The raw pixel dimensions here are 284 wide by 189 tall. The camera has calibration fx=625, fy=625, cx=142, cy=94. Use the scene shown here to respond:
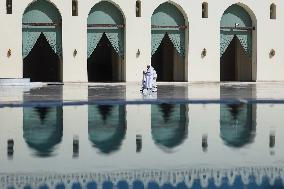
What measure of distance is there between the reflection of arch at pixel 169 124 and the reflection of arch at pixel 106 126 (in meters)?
0.63

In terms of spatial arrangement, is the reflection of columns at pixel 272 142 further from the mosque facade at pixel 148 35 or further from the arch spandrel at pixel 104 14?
the arch spandrel at pixel 104 14

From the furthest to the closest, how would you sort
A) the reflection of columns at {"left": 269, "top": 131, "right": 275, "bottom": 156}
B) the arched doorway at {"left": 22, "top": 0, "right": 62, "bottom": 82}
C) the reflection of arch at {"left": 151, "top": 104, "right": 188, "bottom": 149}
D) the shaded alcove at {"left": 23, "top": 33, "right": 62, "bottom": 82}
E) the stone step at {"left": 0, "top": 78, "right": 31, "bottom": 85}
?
the shaded alcove at {"left": 23, "top": 33, "right": 62, "bottom": 82}, the arched doorway at {"left": 22, "top": 0, "right": 62, "bottom": 82}, the stone step at {"left": 0, "top": 78, "right": 31, "bottom": 85}, the reflection of arch at {"left": 151, "top": 104, "right": 188, "bottom": 149}, the reflection of columns at {"left": 269, "top": 131, "right": 275, "bottom": 156}

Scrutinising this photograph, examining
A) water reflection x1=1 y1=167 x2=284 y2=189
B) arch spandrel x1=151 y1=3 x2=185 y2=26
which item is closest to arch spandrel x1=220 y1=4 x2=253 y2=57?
arch spandrel x1=151 y1=3 x2=185 y2=26

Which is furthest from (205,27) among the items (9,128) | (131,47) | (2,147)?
(2,147)

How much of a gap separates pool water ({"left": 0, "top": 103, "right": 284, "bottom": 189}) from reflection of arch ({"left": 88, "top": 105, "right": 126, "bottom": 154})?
0.02m

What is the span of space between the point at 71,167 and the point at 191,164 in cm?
147

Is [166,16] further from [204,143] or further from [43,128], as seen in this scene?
[204,143]

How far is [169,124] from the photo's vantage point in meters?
12.4

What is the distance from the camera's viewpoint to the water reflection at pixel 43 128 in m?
9.34

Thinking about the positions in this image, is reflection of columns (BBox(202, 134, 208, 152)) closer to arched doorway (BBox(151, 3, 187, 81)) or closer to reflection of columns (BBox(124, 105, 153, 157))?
reflection of columns (BBox(124, 105, 153, 157))

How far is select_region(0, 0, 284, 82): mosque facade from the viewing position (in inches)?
1214

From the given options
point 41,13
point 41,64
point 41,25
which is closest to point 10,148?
point 41,25

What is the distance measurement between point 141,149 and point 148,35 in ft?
76.6

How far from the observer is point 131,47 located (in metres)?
31.9
